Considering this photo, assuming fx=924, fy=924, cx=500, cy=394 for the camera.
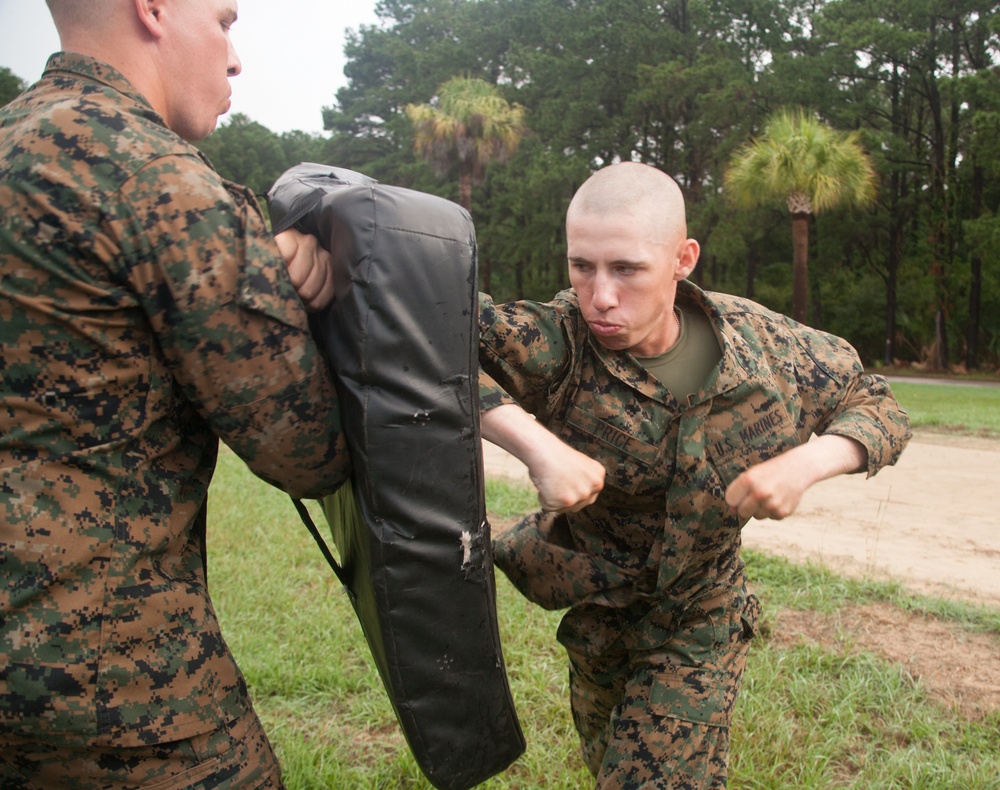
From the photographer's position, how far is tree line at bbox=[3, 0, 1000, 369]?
31.5 m

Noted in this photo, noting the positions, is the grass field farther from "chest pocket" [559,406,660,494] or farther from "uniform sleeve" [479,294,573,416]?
"uniform sleeve" [479,294,573,416]

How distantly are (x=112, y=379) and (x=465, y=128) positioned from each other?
95.4ft

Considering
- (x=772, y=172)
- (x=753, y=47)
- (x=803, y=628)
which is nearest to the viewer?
(x=803, y=628)

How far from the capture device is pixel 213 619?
5.96 feet

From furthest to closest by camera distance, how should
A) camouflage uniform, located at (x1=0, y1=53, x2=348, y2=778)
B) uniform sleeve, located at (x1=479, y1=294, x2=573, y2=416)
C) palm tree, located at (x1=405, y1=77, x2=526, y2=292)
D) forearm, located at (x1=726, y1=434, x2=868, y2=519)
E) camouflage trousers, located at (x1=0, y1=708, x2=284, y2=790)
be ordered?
palm tree, located at (x1=405, y1=77, x2=526, y2=292)
uniform sleeve, located at (x1=479, y1=294, x2=573, y2=416)
forearm, located at (x1=726, y1=434, x2=868, y2=519)
camouflage trousers, located at (x1=0, y1=708, x2=284, y2=790)
camouflage uniform, located at (x1=0, y1=53, x2=348, y2=778)

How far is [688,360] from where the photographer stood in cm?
287

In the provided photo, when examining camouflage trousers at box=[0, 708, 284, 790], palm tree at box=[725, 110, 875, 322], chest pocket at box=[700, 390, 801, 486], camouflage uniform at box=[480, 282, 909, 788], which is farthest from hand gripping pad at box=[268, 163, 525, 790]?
palm tree at box=[725, 110, 875, 322]

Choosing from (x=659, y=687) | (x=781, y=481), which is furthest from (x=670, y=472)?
(x=659, y=687)

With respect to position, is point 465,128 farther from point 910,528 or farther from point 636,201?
point 636,201

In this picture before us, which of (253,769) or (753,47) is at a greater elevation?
(753,47)

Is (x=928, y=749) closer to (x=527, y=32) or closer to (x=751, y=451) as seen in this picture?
(x=751, y=451)

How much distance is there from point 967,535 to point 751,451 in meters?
5.23

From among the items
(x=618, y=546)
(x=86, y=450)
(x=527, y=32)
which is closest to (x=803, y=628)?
(x=618, y=546)

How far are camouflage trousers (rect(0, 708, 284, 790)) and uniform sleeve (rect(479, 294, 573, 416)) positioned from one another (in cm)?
111
